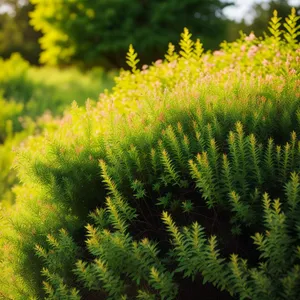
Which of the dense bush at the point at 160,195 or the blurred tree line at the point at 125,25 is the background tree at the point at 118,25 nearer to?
the blurred tree line at the point at 125,25

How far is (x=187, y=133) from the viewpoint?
11.0ft

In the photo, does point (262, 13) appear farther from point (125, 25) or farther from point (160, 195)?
point (160, 195)

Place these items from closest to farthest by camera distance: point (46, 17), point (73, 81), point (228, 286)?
1. point (228, 286)
2. point (73, 81)
3. point (46, 17)

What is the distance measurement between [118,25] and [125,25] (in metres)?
1.03

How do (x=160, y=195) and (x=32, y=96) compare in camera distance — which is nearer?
(x=160, y=195)

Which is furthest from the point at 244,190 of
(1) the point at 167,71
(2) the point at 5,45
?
(2) the point at 5,45

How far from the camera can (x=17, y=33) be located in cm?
3625

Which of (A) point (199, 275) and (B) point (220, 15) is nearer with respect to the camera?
(A) point (199, 275)

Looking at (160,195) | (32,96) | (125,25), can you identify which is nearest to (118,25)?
(125,25)

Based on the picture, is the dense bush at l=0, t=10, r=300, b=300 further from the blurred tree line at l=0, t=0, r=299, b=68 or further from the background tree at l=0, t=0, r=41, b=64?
the background tree at l=0, t=0, r=41, b=64

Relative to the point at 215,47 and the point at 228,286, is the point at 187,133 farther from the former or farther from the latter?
the point at 215,47

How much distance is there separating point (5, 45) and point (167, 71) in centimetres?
3165

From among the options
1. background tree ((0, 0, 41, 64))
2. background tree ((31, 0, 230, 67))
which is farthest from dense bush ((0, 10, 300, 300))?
background tree ((0, 0, 41, 64))

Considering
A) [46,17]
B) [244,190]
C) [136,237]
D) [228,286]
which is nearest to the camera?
[228,286]
